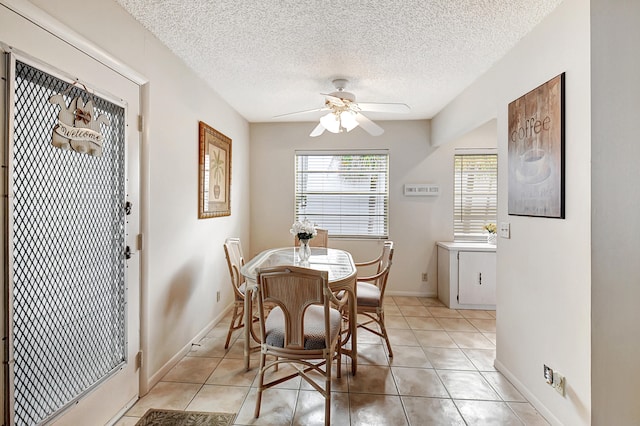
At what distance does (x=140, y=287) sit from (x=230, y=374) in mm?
944

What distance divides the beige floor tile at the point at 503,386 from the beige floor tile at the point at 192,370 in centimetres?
212

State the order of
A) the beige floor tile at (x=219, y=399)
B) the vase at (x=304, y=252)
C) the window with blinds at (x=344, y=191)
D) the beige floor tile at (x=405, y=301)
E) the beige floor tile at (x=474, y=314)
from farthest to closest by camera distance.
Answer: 1. the window with blinds at (x=344, y=191)
2. the beige floor tile at (x=405, y=301)
3. the beige floor tile at (x=474, y=314)
4. the vase at (x=304, y=252)
5. the beige floor tile at (x=219, y=399)

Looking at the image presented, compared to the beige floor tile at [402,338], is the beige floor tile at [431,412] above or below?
below

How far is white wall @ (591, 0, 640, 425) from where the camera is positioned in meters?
0.55

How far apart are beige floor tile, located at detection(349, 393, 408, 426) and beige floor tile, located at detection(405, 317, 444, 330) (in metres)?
1.32

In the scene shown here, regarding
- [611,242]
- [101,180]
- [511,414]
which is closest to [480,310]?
[511,414]

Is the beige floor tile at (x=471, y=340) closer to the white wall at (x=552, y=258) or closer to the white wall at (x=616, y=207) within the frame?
the white wall at (x=552, y=258)

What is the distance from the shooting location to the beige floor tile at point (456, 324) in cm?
319

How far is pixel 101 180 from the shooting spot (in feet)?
5.46

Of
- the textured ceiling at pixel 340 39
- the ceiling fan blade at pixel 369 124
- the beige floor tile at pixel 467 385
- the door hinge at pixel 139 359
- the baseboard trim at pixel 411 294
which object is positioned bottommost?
the beige floor tile at pixel 467 385

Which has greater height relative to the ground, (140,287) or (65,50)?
(65,50)

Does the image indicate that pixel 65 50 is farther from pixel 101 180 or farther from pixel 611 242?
pixel 611 242

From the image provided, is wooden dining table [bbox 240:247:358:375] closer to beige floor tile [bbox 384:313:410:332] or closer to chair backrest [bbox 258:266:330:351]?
chair backrest [bbox 258:266:330:351]

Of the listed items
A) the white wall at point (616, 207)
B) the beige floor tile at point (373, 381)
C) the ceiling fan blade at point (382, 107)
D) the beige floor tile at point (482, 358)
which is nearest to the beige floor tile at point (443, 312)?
the beige floor tile at point (482, 358)
